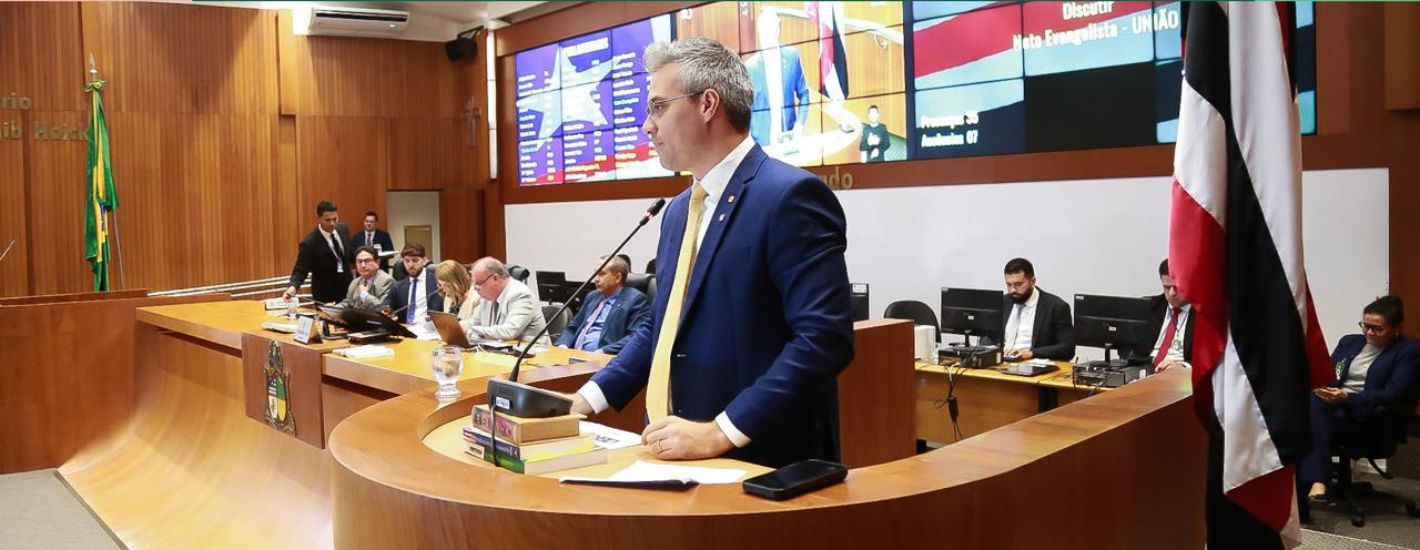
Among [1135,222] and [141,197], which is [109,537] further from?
[141,197]

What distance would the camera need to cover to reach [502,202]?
12.3 metres

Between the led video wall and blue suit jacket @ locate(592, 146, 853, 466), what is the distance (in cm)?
424

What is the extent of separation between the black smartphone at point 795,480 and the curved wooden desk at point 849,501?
0.02m

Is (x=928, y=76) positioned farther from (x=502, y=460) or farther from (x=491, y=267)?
(x=502, y=460)

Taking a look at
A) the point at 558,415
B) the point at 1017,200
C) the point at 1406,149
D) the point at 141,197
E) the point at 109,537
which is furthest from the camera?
the point at 141,197

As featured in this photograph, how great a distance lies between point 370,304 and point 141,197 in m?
4.95

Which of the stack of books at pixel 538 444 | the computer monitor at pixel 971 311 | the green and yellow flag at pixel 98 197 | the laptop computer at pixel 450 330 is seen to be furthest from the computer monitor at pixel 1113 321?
the green and yellow flag at pixel 98 197

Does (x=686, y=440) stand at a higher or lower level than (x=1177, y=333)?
higher

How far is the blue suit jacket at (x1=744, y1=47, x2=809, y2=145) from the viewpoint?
863 cm

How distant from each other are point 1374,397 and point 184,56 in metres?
11.2

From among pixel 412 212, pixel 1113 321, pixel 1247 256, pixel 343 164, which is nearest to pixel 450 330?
pixel 1247 256

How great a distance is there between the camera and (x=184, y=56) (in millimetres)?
11430

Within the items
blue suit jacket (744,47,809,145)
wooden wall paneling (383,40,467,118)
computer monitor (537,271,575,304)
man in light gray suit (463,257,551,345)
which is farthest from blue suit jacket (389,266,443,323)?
wooden wall paneling (383,40,467,118)

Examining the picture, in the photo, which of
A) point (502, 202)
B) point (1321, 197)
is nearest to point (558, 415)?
point (1321, 197)
